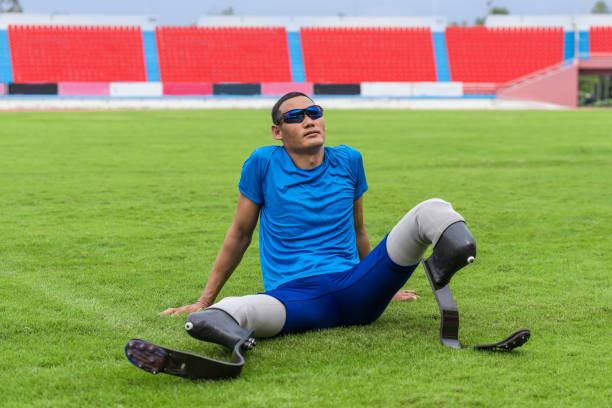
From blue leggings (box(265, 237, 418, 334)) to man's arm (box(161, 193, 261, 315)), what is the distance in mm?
343

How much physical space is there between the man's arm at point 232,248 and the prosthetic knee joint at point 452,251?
1.16m

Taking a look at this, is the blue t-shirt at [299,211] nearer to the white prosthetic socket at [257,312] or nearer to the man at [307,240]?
the man at [307,240]

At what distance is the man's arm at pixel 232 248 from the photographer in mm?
4227

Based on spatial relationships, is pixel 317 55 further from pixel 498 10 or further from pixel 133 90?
pixel 498 10

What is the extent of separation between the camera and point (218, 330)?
3471mm

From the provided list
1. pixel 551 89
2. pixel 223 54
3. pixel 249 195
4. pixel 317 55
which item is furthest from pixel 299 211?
pixel 317 55

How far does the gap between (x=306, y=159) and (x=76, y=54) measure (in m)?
44.7

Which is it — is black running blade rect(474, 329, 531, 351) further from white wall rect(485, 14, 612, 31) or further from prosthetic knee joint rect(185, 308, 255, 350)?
white wall rect(485, 14, 612, 31)

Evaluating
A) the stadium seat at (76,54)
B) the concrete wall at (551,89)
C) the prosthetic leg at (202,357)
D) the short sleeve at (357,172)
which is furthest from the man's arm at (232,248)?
the stadium seat at (76,54)

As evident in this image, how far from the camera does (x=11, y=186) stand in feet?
34.2

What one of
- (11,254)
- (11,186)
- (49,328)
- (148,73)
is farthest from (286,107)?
(148,73)

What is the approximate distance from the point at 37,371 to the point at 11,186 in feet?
25.0

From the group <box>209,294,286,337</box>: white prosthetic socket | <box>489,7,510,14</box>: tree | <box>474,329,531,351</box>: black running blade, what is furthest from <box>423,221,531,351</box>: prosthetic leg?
<box>489,7,510,14</box>: tree

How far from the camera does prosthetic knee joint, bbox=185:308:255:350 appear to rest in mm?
3445
